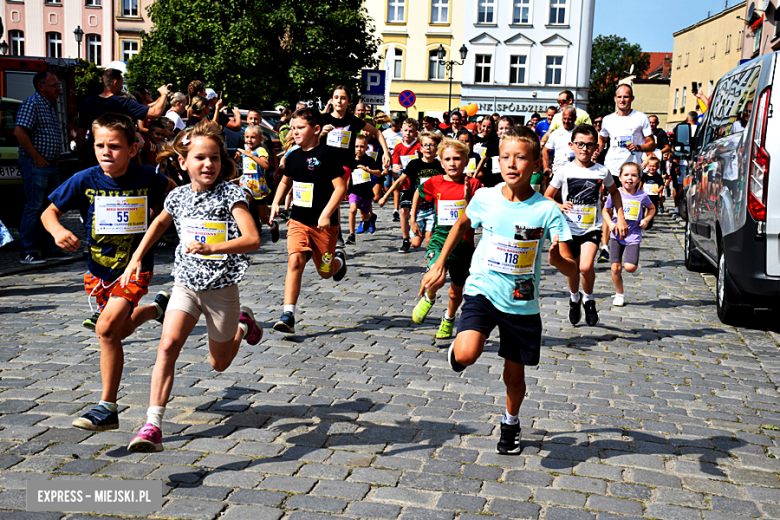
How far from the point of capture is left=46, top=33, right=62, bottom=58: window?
5653 cm

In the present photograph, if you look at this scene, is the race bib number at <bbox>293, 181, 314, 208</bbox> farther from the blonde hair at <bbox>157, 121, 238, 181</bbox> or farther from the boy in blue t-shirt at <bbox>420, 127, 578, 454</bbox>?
the boy in blue t-shirt at <bbox>420, 127, 578, 454</bbox>

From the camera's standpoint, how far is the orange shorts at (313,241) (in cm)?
780

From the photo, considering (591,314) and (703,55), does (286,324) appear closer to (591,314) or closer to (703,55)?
(591,314)

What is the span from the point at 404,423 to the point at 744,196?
4.22m

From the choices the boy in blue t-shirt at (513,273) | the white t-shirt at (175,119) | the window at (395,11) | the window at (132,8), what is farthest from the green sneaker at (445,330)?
the window at (395,11)

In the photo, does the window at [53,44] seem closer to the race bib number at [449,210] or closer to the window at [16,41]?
the window at [16,41]

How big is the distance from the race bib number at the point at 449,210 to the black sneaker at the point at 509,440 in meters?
3.34

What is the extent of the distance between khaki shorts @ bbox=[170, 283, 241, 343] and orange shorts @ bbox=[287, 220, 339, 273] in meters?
2.98

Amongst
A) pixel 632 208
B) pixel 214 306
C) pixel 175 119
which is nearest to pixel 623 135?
pixel 632 208

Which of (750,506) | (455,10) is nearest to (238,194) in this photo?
(750,506)

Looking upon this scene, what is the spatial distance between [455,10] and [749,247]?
2244 inches

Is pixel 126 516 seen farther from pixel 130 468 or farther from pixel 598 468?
pixel 598 468

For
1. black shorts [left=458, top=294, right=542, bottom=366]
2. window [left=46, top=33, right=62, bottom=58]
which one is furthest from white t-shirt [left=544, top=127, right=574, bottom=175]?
window [left=46, top=33, right=62, bottom=58]

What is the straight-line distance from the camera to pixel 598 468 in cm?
439
